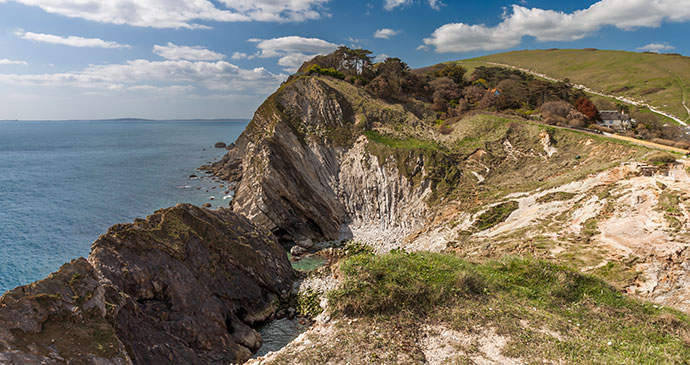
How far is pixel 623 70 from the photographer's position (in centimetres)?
9550

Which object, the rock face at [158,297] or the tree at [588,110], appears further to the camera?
the tree at [588,110]

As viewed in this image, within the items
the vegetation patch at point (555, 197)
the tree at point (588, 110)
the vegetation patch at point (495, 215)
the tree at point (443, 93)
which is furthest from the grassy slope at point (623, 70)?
the vegetation patch at point (495, 215)

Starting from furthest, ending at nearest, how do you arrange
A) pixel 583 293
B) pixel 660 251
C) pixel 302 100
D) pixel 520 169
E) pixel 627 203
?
1. pixel 302 100
2. pixel 520 169
3. pixel 627 203
4. pixel 660 251
5. pixel 583 293

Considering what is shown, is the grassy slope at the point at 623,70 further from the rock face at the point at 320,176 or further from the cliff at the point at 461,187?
the rock face at the point at 320,176

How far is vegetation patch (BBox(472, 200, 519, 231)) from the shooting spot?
2545 cm

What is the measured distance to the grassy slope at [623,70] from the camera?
2847 inches

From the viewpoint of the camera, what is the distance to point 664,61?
97062mm

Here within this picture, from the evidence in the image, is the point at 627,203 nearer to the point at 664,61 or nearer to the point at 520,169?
the point at 520,169

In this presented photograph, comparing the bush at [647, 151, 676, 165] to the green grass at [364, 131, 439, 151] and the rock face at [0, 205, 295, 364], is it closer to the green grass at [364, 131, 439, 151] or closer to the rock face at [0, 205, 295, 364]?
the green grass at [364, 131, 439, 151]

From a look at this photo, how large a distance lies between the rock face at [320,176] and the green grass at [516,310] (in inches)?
710

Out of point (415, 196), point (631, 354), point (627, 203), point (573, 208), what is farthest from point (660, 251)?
point (415, 196)

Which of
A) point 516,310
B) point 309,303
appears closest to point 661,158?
point 516,310

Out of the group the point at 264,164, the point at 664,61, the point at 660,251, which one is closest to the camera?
the point at 660,251

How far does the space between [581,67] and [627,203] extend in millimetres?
119956
